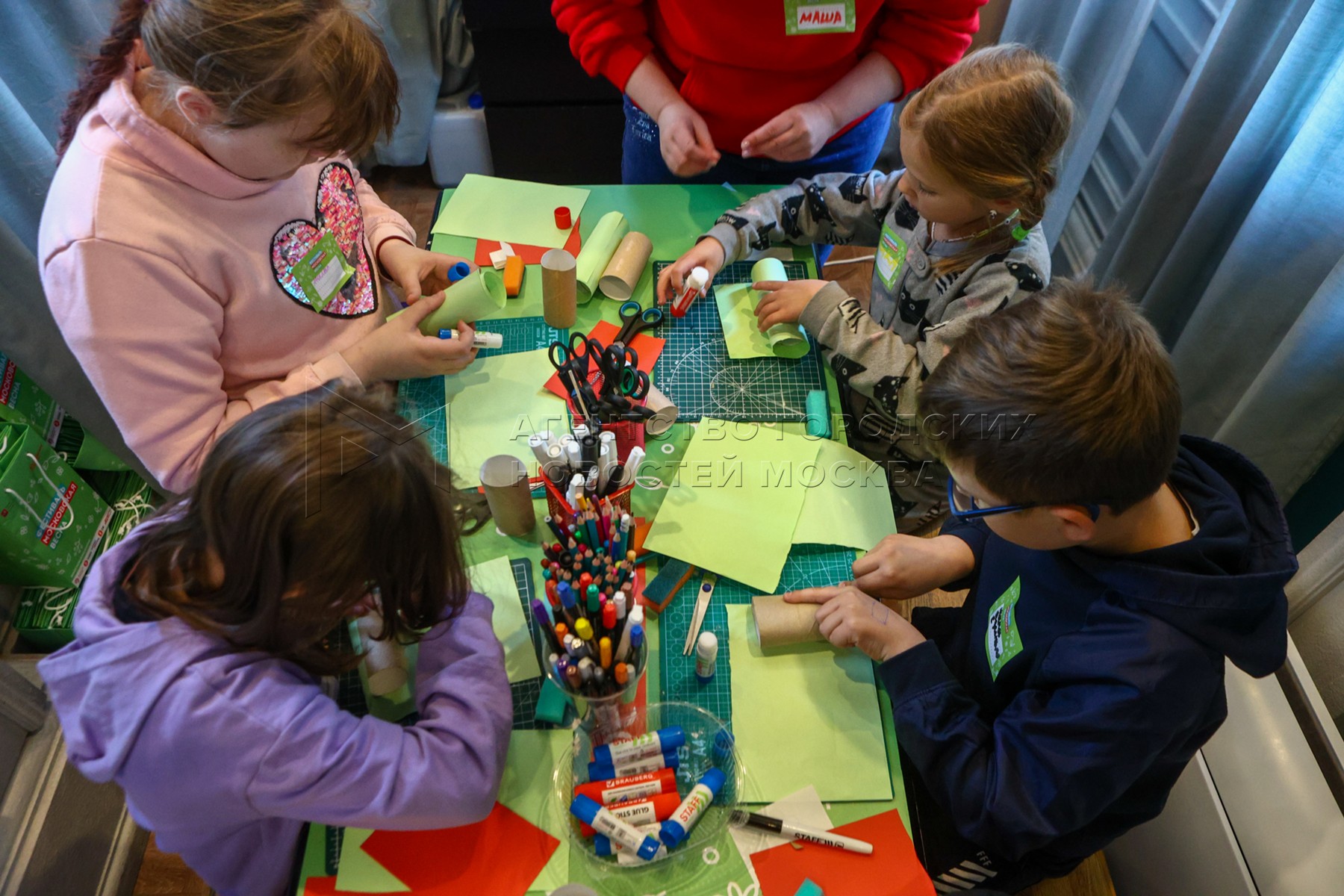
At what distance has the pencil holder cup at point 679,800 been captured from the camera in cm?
81

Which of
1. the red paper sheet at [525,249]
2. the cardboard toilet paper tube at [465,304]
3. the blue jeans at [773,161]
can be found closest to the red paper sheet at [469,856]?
the cardboard toilet paper tube at [465,304]

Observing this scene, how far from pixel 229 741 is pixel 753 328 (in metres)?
0.93

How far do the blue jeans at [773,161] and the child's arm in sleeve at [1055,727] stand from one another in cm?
102

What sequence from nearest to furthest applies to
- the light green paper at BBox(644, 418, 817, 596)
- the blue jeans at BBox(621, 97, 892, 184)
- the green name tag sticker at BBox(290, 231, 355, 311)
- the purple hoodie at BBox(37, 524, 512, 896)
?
the purple hoodie at BBox(37, 524, 512, 896), the light green paper at BBox(644, 418, 817, 596), the green name tag sticker at BBox(290, 231, 355, 311), the blue jeans at BBox(621, 97, 892, 184)

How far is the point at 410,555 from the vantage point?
2.58 feet

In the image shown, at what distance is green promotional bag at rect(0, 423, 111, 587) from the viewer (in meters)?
1.38

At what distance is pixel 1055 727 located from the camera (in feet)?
2.71

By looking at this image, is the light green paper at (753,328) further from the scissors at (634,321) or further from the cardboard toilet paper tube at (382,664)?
the cardboard toilet paper tube at (382,664)

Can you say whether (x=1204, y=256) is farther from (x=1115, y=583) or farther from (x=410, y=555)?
(x=410, y=555)

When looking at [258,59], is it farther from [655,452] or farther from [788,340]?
[788,340]

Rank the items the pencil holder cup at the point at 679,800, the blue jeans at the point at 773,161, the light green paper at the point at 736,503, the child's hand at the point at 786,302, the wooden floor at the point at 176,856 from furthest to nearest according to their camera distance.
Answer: the blue jeans at the point at 773,161, the wooden floor at the point at 176,856, the child's hand at the point at 786,302, the light green paper at the point at 736,503, the pencil holder cup at the point at 679,800

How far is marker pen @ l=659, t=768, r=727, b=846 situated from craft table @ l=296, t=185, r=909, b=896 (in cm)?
4

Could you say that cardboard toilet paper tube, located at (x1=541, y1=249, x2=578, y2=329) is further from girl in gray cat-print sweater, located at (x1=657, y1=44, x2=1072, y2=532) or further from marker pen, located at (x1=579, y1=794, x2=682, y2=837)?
marker pen, located at (x1=579, y1=794, x2=682, y2=837)

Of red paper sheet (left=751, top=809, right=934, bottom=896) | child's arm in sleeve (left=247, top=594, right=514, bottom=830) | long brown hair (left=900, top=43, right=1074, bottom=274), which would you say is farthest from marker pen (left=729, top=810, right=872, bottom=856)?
long brown hair (left=900, top=43, right=1074, bottom=274)
